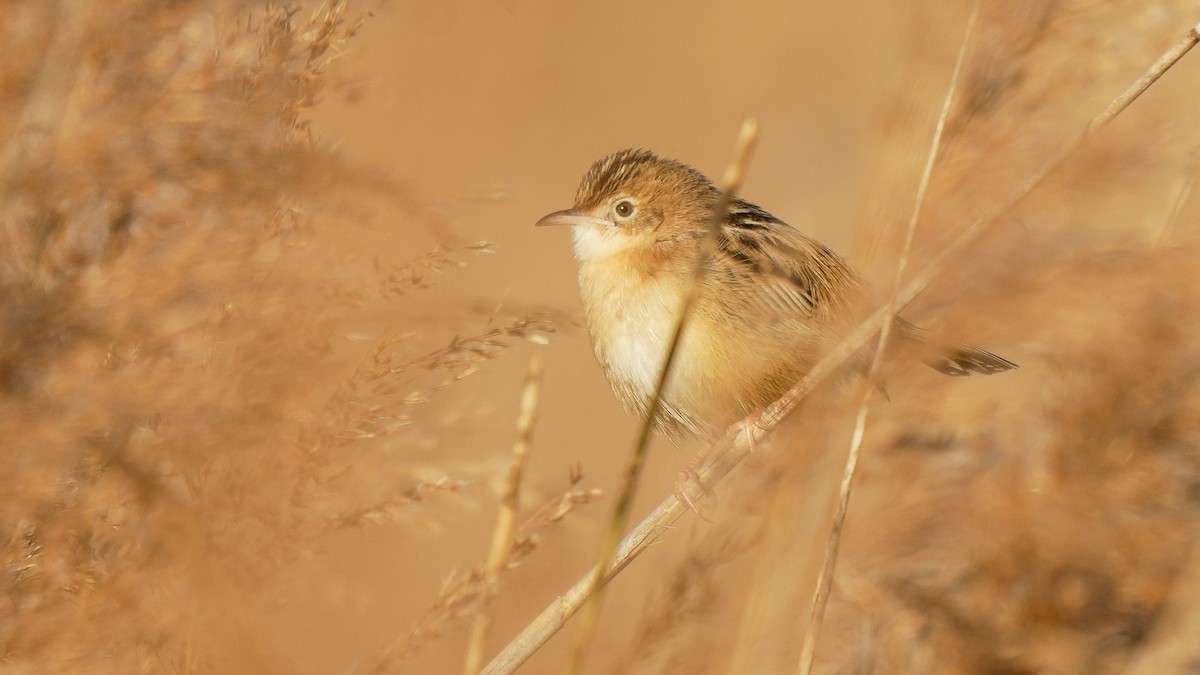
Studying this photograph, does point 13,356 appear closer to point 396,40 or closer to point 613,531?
point 613,531

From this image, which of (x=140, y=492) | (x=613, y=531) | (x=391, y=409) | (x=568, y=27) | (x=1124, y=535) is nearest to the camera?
(x=613, y=531)

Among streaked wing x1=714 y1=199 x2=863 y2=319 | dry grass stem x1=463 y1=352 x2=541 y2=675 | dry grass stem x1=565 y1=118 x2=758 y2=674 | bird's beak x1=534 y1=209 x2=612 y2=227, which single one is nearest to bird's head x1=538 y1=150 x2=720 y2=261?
bird's beak x1=534 y1=209 x2=612 y2=227

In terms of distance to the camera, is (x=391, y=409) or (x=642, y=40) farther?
(x=642, y=40)

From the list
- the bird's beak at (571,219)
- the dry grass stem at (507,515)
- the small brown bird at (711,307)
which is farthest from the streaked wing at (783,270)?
the dry grass stem at (507,515)

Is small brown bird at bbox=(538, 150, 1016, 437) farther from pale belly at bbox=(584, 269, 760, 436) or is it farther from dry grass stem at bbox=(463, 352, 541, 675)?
dry grass stem at bbox=(463, 352, 541, 675)

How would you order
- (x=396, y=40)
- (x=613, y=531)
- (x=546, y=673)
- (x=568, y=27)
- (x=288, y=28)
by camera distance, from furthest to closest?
1. (x=568, y=27)
2. (x=546, y=673)
3. (x=396, y=40)
4. (x=288, y=28)
5. (x=613, y=531)

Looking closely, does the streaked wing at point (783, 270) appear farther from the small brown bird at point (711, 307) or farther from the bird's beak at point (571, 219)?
the bird's beak at point (571, 219)

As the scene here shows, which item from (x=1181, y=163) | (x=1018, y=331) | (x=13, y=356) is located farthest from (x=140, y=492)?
(x=1181, y=163)
